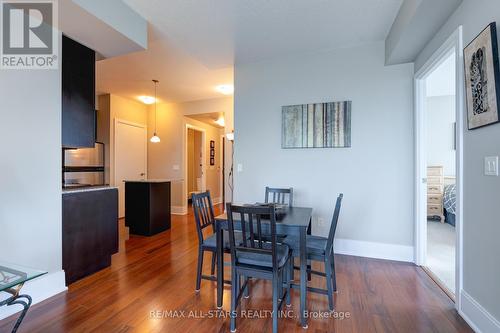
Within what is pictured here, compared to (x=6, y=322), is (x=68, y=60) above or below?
above

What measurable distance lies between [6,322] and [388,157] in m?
3.86

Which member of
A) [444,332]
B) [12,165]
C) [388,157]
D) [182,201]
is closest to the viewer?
[444,332]

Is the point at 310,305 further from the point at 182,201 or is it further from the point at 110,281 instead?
the point at 182,201

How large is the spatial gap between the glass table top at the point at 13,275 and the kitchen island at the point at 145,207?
8.58 feet

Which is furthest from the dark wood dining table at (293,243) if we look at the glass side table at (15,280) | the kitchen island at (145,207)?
the kitchen island at (145,207)

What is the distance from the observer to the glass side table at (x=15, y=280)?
4.01 feet

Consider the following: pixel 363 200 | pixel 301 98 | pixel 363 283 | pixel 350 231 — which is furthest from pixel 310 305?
pixel 301 98

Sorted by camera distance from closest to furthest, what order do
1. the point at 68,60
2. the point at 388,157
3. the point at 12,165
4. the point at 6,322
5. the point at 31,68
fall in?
1. the point at 6,322
2. the point at 12,165
3. the point at 31,68
4. the point at 68,60
5. the point at 388,157

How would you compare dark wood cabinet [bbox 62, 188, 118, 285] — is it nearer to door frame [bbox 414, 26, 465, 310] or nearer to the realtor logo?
the realtor logo

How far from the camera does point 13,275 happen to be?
4.24 ft

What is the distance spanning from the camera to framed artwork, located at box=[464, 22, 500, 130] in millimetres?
1440

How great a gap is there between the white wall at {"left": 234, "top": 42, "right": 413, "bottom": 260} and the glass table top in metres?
2.57

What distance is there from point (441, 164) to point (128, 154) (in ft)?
22.3

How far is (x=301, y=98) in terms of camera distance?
3.29 m
